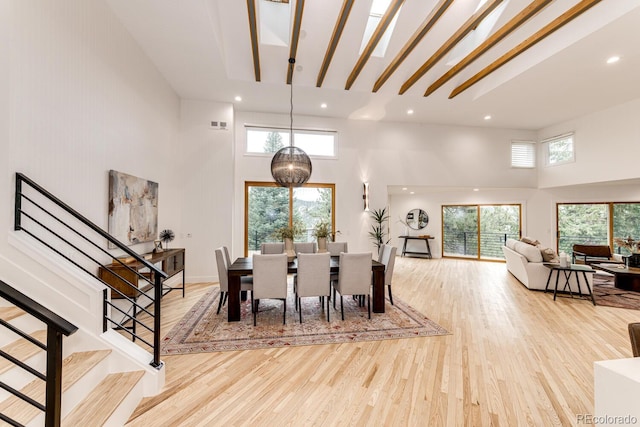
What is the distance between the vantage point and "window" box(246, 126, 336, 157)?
21.2 feet

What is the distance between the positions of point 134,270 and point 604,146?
9233mm

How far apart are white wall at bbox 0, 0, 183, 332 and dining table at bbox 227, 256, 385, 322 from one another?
167 cm

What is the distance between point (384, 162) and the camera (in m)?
7.09

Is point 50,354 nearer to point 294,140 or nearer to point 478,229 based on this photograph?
point 294,140

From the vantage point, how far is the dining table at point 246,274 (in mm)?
3609

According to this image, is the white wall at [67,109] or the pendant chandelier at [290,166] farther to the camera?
the pendant chandelier at [290,166]

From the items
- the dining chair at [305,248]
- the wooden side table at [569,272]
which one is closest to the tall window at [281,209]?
the dining chair at [305,248]

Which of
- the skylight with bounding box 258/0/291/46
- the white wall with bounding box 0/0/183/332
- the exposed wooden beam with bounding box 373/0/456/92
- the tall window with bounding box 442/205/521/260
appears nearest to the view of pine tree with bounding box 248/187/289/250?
the white wall with bounding box 0/0/183/332

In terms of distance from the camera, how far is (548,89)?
518 cm

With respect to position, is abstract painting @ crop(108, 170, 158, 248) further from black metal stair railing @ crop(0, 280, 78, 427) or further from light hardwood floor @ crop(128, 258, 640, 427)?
black metal stair railing @ crop(0, 280, 78, 427)

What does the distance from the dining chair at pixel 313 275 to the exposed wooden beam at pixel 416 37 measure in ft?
10.7

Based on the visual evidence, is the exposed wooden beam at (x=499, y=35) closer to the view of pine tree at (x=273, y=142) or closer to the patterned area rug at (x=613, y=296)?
the view of pine tree at (x=273, y=142)

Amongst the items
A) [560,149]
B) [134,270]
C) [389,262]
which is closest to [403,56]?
[389,262]

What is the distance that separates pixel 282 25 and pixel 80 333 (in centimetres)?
489
